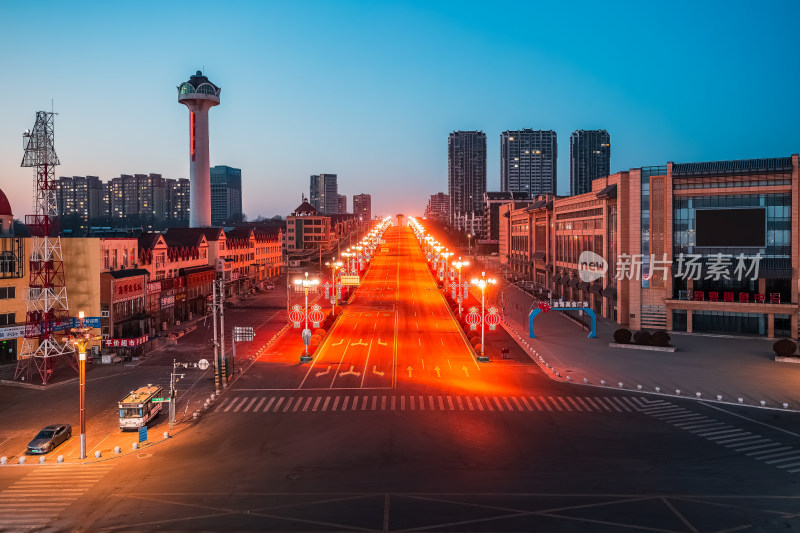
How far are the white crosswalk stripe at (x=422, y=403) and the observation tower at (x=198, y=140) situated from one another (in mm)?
119743

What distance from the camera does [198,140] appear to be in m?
152

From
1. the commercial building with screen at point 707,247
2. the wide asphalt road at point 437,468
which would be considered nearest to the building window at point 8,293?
the wide asphalt road at point 437,468

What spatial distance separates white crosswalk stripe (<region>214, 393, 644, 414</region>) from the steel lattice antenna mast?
1976 centimetres

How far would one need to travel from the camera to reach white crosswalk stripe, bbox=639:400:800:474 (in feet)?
99.7

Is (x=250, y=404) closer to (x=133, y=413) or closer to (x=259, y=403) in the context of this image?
(x=259, y=403)

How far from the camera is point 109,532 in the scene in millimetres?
22578

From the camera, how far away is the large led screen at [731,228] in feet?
222

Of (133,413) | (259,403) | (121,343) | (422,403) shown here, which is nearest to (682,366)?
(422,403)

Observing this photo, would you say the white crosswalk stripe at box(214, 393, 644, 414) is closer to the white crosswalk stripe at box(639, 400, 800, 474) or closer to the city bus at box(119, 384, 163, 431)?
the white crosswalk stripe at box(639, 400, 800, 474)

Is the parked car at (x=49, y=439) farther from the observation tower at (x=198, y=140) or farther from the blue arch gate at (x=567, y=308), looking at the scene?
the observation tower at (x=198, y=140)

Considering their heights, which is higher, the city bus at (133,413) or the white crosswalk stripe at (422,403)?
the city bus at (133,413)

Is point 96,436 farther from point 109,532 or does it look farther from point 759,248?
point 759,248

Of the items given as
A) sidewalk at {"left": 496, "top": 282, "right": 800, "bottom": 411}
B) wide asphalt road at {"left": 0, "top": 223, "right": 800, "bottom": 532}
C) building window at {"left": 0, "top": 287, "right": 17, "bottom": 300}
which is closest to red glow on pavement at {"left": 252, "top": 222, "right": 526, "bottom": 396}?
wide asphalt road at {"left": 0, "top": 223, "right": 800, "bottom": 532}

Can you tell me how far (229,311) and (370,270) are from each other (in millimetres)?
68296
